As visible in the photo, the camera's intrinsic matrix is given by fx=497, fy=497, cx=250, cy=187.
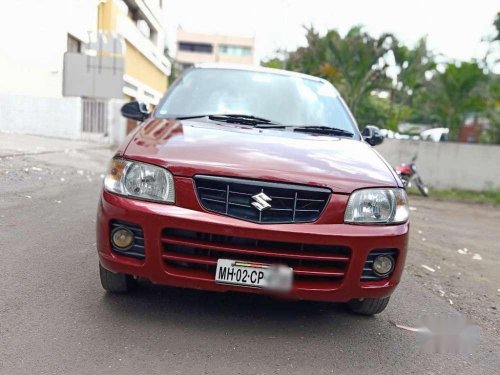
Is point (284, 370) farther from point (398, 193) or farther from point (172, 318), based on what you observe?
point (398, 193)

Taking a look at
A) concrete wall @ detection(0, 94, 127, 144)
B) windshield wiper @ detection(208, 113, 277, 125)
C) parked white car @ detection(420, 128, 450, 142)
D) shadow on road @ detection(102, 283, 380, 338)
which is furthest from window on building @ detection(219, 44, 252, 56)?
shadow on road @ detection(102, 283, 380, 338)

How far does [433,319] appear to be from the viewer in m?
3.67

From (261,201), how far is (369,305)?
47.6 inches

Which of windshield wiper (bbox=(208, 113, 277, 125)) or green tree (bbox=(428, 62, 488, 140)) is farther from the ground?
green tree (bbox=(428, 62, 488, 140))

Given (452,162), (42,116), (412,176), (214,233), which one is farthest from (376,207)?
(42,116)

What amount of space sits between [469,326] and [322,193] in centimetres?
171

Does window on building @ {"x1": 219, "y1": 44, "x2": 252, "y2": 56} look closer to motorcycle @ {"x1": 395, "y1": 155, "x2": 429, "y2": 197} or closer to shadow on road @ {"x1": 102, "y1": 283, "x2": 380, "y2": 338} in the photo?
motorcycle @ {"x1": 395, "y1": 155, "x2": 429, "y2": 197}

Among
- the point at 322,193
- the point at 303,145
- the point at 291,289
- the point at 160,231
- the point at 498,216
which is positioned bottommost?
the point at 498,216

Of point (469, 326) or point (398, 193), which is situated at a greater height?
point (398, 193)

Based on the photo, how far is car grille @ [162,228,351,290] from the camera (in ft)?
9.27

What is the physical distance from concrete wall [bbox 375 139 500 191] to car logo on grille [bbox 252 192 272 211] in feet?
38.2

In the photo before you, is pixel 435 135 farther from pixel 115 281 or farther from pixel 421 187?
pixel 115 281

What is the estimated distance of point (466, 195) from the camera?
42.8 feet

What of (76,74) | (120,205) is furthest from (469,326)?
(76,74)
